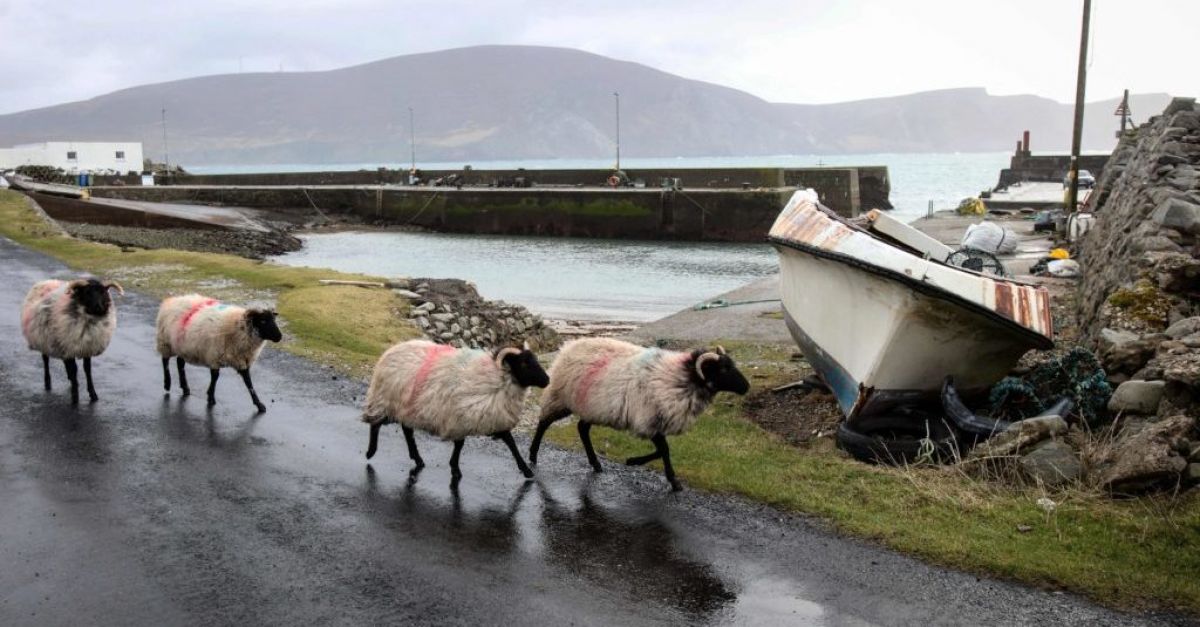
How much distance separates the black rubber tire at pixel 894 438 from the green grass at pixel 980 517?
0.72ft

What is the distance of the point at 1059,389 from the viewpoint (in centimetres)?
1036

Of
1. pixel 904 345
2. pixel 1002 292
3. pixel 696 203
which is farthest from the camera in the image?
pixel 696 203

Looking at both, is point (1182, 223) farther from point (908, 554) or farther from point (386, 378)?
point (386, 378)

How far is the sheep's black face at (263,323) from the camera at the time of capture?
11352 mm

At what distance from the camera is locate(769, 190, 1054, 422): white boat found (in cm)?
975

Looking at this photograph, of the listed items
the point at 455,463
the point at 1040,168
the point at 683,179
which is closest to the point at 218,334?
the point at 455,463

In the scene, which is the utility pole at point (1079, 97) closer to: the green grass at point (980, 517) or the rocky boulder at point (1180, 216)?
the rocky boulder at point (1180, 216)

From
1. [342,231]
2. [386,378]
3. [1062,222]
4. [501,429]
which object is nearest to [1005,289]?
[501,429]

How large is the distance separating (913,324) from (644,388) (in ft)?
10.0

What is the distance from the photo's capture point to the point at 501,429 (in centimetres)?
895

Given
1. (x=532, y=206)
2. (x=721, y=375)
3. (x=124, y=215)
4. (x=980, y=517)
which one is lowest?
(x=980, y=517)

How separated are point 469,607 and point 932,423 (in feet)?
18.9

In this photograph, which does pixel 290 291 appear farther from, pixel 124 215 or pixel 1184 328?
pixel 124 215

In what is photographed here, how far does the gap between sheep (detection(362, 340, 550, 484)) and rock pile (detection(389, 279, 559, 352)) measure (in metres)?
9.91
